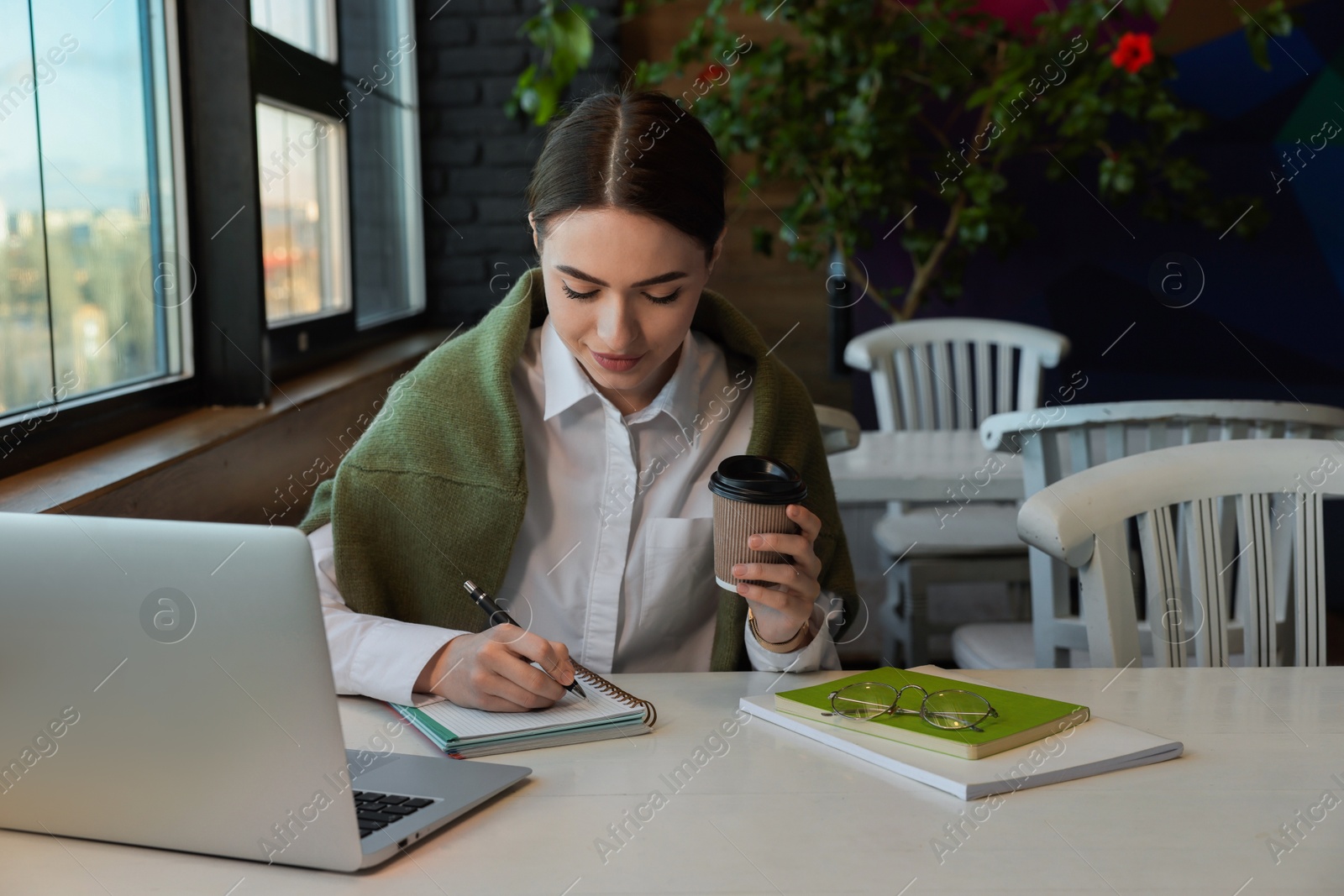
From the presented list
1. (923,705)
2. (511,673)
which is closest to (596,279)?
(511,673)

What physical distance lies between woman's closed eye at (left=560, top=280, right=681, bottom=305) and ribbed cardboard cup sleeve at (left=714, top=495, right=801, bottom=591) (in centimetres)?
27

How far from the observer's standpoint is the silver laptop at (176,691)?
707mm

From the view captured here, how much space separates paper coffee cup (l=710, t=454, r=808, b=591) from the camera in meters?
1.02

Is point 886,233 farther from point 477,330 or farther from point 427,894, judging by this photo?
point 427,894

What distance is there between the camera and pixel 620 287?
1.20 meters

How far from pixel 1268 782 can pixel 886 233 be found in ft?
9.34

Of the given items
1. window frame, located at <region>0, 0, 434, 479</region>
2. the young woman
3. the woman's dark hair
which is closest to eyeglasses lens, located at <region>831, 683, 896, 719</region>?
the young woman

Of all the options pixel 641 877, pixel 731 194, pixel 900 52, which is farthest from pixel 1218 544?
pixel 731 194

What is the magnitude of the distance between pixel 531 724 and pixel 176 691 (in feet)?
1.12

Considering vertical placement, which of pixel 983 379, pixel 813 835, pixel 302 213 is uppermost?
pixel 302 213

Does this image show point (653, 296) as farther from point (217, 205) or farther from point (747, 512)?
point (217, 205)

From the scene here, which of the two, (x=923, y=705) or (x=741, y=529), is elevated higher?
(x=741, y=529)

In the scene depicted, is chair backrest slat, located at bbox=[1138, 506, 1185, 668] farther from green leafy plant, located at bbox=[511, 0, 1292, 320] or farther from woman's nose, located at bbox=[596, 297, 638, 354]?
green leafy plant, located at bbox=[511, 0, 1292, 320]

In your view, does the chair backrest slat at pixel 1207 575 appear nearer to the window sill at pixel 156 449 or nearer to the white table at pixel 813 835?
the white table at pixel 813 835
